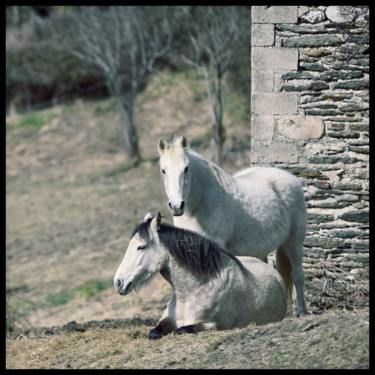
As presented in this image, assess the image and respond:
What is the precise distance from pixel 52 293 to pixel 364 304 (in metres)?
6.39

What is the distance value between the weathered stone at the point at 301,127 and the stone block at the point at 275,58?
0.62 m

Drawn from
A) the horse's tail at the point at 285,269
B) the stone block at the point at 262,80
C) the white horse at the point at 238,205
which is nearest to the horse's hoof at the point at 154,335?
the white horse at the point at 238,205

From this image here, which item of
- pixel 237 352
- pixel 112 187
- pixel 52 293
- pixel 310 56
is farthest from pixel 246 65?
pixel 237 352

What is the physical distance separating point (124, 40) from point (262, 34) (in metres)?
13.7

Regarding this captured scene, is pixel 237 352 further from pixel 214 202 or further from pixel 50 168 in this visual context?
pixel 50 168

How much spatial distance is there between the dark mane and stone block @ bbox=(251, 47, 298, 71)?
9.43ft

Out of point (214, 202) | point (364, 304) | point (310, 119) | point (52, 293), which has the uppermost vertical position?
point (310, 119)

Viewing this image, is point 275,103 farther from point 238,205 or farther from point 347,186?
point 238,205

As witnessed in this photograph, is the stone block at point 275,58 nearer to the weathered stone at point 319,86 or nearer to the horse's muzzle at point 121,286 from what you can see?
the weathered stone at point 319,86

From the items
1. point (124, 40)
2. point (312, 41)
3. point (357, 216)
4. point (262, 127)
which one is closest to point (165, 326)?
point (262, 127)

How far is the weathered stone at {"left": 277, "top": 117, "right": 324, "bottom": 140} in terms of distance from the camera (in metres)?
7.96

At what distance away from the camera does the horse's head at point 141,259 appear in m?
5.72

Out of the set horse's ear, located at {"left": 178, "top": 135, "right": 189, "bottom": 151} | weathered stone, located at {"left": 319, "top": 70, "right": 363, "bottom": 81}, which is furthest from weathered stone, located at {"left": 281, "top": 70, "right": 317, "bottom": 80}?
horse's ear, located at {"left": 178, "top": 135, "right": 189, "bottom": 151}

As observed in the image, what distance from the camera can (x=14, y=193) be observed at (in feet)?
59.6
